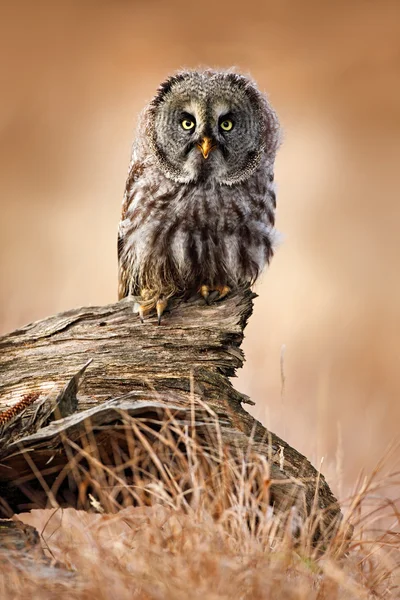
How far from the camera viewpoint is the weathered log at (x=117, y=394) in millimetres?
Answer: 1873

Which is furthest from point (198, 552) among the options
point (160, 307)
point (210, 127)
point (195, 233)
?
point (210, 127)

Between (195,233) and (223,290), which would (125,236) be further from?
(223,290)

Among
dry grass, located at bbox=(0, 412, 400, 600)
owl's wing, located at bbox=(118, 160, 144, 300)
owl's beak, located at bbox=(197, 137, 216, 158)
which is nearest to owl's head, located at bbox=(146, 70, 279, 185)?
owl's beak, located at bbox=(197, 137, 216, 158)

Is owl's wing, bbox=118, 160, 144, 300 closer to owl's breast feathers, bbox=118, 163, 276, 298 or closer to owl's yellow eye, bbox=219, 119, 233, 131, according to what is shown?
owl's breast feathers, bbox=118, 163, 276, 298

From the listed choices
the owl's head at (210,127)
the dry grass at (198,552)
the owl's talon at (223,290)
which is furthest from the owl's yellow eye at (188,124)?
the dry grass at (198,552)

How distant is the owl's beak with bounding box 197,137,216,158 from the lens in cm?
265

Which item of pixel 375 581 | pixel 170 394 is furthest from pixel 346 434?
pixel 375 581

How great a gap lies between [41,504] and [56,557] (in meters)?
→ 0.18

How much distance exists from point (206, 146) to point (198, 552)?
5.11 feet

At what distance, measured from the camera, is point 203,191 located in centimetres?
277

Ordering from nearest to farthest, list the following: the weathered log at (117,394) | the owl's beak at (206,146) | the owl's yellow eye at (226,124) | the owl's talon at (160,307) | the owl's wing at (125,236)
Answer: the weathered log at (117,394), the owl's talon at (160,307), the owl's beak at (206,146), the owl's yellow eye at (226,124), the owl's wing at (125,236)

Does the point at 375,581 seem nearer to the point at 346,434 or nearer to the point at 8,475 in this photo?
the point at 8,475

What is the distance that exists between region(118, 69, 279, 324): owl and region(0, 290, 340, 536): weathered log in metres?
0.21

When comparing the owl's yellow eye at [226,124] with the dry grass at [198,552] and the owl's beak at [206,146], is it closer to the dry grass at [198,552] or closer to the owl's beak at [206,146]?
the owl's beak at [206,146]
